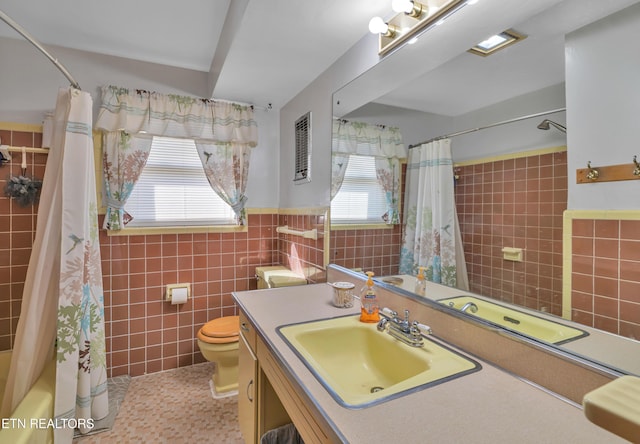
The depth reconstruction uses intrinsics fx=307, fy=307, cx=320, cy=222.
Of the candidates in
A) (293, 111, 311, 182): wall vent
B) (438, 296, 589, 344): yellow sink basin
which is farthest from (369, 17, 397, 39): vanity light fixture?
(438, 296, 589, 344): yellow sink basin

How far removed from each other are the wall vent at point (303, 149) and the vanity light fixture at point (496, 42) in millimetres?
1315

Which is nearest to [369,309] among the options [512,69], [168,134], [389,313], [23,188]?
[389,313]

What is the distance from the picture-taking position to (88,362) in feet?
5.61

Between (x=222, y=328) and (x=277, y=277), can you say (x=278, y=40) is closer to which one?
(x=277, y=277)

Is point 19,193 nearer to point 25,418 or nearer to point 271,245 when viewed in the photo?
point 25,418

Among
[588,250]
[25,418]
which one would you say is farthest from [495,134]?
[25,418]

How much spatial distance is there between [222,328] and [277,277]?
0.53 meters

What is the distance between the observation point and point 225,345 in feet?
6.90

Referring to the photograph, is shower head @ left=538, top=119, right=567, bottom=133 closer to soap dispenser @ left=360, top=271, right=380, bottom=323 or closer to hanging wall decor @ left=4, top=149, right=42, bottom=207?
soap dispenser @ left=360, top=271, right=380, bottom=323

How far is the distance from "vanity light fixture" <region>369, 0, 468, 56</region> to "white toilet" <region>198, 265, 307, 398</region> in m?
1.63

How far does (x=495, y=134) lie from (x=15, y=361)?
2362mm

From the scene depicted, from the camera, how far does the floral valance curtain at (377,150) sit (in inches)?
59.0

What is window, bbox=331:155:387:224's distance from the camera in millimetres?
1635

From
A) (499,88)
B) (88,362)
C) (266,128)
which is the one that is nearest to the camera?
(499,88)
